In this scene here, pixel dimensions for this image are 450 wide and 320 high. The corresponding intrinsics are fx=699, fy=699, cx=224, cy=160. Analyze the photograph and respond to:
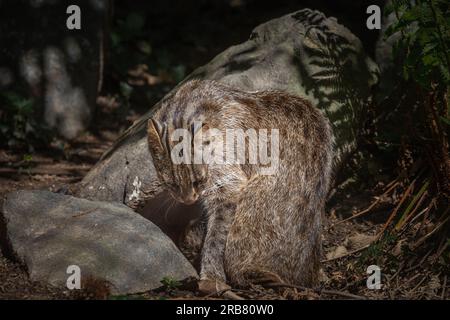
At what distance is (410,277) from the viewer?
18.5 ft

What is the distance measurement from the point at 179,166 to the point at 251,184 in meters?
0.61

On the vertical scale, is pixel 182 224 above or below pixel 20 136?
below

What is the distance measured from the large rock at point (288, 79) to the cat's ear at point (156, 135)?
776 millimetres

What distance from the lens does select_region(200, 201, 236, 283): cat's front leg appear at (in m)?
5.59

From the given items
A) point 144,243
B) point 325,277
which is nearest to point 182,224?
point 144,243

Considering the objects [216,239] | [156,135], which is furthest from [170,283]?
[156,135]

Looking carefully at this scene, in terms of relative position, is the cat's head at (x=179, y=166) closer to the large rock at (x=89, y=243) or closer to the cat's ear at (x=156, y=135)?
the cat's ear at (x=156, y=135)

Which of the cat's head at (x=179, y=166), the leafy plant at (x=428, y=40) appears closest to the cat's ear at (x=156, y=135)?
the cat's head at (x=179, y=166)

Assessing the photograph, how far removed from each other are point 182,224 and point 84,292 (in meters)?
1.71

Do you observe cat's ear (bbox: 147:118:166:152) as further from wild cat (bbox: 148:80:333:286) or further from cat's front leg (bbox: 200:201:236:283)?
cat's front leg (bbox: 200:201:236:283)

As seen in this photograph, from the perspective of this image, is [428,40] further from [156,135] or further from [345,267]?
[156,135]

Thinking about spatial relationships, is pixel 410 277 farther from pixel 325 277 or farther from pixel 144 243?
pixel 144 243

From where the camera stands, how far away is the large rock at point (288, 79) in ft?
21.7

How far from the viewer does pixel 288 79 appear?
22.6 ft
